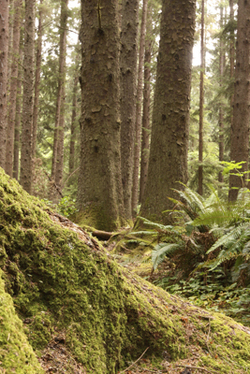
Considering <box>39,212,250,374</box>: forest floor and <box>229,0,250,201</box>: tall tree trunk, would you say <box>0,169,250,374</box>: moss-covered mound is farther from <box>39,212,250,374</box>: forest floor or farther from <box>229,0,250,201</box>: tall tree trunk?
<box>229,0,250,201</box>: tall tree trunk

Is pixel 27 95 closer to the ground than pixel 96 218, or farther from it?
farther from it

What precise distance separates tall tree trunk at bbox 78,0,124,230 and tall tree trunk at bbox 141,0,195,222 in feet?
3.00

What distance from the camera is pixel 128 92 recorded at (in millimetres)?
9312

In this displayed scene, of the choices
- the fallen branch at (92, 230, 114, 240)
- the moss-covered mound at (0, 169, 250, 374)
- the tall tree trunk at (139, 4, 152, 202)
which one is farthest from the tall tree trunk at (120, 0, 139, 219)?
the moss-covered mound at (0, 169, 250, 374)

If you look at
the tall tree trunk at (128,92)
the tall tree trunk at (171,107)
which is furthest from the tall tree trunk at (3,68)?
the tall tree trunk at (171,107)

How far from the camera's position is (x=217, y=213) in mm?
3877

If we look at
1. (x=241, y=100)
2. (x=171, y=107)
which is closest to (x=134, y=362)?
(x=171, y=107)

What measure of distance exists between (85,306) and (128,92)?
8447mm

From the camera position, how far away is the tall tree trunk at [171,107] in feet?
20.1

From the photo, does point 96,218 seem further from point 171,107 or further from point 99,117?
point 171,107

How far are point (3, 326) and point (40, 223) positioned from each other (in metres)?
0.68

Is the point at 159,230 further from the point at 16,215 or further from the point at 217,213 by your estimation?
the point at 16,215

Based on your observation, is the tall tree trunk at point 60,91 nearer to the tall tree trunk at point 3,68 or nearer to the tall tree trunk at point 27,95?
the tall tree trunk at point 27,95

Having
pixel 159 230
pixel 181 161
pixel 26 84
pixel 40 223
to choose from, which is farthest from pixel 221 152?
pixel 40 223
